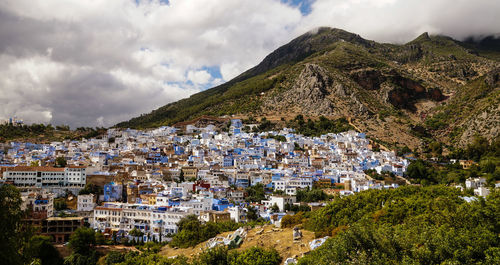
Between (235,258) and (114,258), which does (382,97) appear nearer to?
→ (114,258)

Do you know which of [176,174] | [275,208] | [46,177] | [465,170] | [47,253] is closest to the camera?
[47,253]

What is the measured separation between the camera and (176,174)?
142ft

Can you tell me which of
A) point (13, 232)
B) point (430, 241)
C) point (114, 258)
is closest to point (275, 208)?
point (114, 258)

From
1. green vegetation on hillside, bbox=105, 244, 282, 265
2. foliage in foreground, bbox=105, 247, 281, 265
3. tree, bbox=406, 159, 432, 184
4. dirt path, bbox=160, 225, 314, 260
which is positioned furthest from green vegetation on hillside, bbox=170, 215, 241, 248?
tree, bbox=406, 159, 432, 184

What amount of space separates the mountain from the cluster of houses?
13.0m

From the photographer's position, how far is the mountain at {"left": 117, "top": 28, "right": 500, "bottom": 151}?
6856cm

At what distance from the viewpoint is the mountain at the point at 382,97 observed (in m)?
68.6

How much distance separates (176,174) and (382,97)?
57.7m

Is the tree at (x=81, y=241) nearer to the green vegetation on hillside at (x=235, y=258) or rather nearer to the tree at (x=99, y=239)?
the tree at (x=99, y=239)

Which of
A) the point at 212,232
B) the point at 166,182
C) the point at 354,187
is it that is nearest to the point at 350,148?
the point at 354,187

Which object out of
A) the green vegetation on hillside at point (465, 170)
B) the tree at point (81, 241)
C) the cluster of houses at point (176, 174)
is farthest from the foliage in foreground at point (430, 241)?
the green vegetation on hillside at point (465, 170)

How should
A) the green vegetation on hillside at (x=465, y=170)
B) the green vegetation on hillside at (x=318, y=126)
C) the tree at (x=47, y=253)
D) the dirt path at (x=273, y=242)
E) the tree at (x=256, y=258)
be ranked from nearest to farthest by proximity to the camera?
the tree at (x=256, y=258) → the dirt path at (x=273, y=242) → the tree at (x=47, y=253) → the green vegetation on hillside at (x=465, y=170) → the green vegetation on hillside at (x=318, y=126)

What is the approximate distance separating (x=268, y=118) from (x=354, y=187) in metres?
33.2

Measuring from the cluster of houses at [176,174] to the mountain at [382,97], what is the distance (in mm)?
12960
